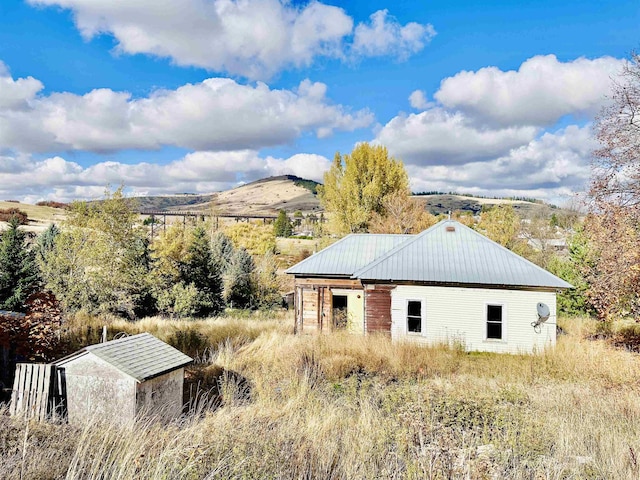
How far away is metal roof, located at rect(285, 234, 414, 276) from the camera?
18844 mm

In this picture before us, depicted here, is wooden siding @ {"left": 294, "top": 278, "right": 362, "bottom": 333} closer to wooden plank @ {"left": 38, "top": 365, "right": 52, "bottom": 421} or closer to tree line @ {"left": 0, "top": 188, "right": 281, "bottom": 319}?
tree line @ {"left": 0, "top": 188, "right": 281, "bottom": 319}

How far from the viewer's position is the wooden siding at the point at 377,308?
55.3 ft

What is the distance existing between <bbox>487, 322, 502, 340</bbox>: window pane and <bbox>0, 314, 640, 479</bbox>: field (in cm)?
372

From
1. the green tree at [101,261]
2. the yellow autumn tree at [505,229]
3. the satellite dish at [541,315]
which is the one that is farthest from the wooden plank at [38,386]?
the yellow autumn tree at [505,229]

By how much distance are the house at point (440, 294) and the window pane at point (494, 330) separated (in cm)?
4

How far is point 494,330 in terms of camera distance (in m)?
15.9

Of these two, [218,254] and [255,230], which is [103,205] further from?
[255,230]

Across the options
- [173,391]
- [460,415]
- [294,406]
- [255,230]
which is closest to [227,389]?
[173,391]

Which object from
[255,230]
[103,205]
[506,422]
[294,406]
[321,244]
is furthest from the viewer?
[255,230]

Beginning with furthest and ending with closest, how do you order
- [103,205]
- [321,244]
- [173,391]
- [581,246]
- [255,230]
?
[255,230]
[321,244]
[103,205]
[581,246]
[173,391]

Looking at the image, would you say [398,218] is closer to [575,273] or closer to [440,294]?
[575,273]

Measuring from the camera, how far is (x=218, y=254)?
36.1 meters

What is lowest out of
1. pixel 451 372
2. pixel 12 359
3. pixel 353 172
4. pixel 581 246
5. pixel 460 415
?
pixel 451 372

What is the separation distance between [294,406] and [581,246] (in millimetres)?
18485
